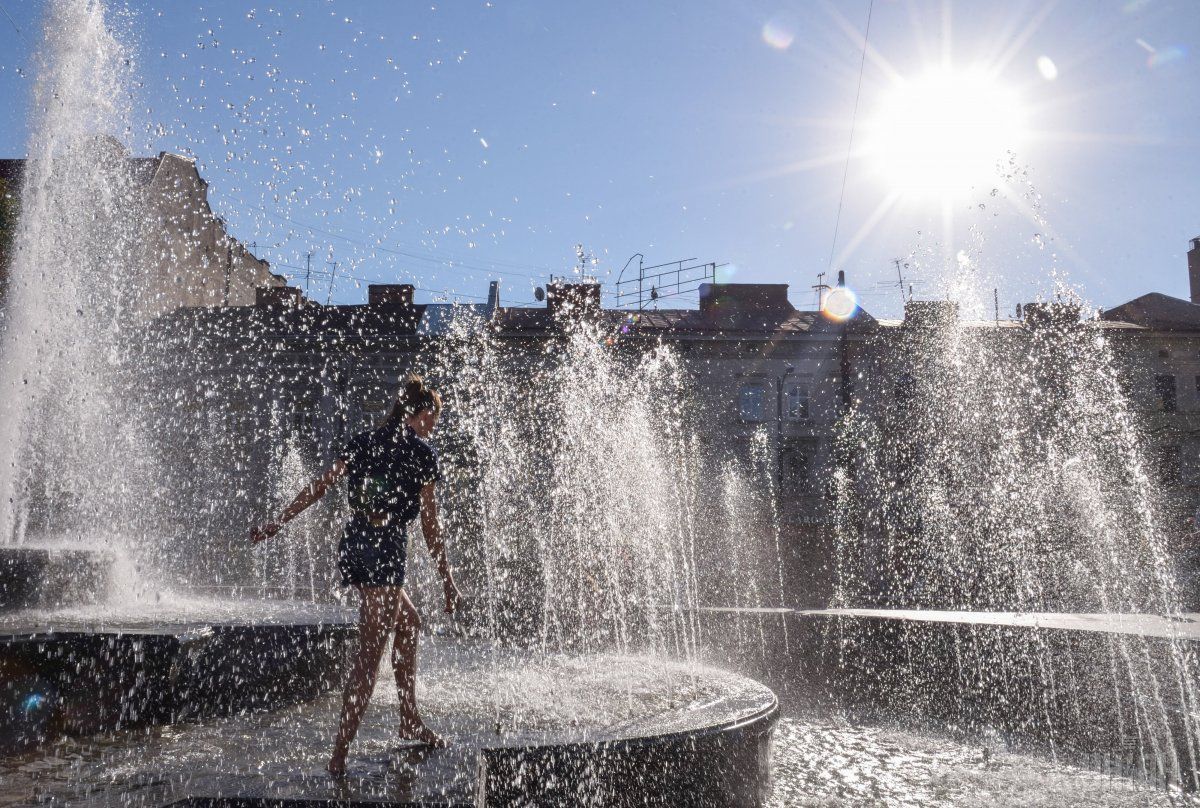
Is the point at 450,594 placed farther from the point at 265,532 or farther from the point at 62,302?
the point at 62,302

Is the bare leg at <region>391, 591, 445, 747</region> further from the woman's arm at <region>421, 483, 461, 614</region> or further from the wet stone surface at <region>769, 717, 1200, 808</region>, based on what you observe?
the wet stone surface at <region>769, 717, 1200, 808</region>

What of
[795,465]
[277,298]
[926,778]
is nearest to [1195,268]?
[795,465]

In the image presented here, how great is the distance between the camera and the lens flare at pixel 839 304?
30.3m

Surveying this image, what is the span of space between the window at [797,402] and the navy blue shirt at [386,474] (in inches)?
1019

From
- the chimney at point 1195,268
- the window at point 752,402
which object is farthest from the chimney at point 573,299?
the chimney at point 1195,268

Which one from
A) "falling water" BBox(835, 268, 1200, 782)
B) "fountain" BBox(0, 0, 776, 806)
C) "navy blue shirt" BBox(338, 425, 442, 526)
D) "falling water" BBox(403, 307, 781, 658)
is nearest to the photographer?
"fountain" BBox(0, 0, 776, 806)

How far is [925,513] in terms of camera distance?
2652 cm

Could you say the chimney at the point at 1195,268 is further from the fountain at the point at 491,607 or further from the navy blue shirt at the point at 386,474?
the navy blue shirt at the point at 386,474

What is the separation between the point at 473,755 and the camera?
2365 millimetres

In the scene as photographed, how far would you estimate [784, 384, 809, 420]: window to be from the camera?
2805 cm

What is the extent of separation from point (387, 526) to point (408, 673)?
1.63ft

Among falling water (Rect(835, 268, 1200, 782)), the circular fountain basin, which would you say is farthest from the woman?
falling water (Rect(835, 268, 1200, 782))

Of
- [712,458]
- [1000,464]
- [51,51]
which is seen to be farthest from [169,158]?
[1000,464]

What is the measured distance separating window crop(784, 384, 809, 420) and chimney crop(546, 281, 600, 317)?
6.84 meters
